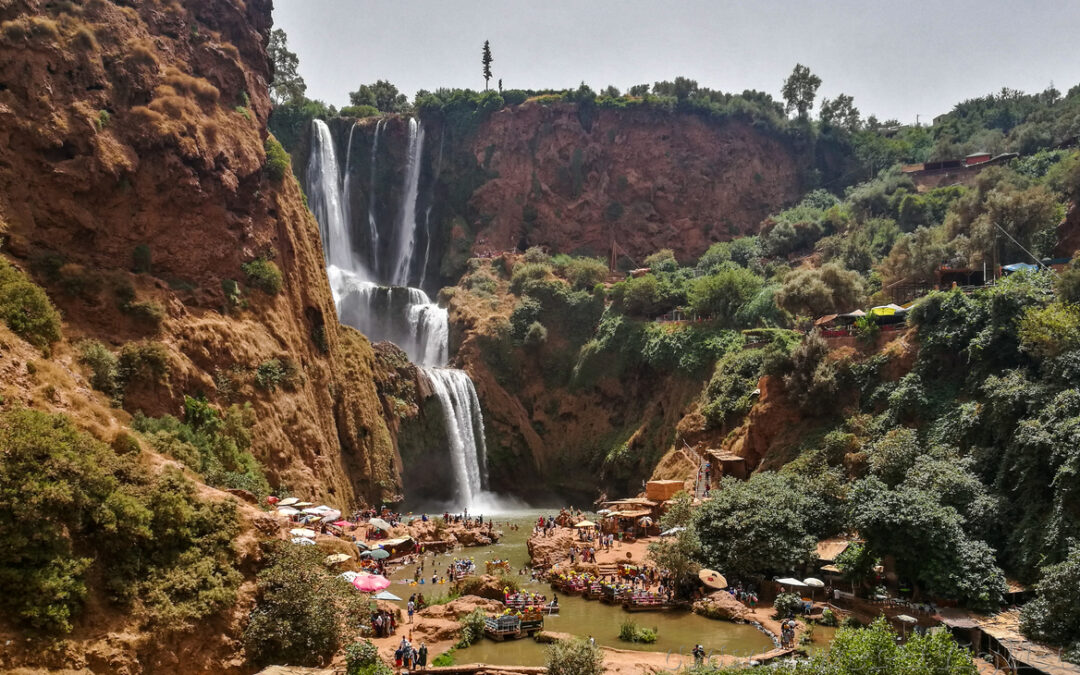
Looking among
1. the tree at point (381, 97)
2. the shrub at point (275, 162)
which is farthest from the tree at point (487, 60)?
the shrub at point (275, 162)

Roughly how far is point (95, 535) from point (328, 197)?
50346mm

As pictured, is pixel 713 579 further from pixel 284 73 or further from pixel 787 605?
pixel 284 73

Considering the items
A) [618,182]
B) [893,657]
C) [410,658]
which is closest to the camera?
[893,657]

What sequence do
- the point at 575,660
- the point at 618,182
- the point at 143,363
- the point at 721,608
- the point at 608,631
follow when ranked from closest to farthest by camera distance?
the point at 575,660 → the point at 608,631 → the point at 721,608 → the point at 143,363 → the point at 618,182

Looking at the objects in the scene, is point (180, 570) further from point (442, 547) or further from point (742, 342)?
point (742, 342)

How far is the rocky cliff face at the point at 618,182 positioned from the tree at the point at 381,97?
14.0 metres

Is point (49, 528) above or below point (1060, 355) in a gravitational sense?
below

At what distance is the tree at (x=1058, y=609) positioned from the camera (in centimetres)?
2061

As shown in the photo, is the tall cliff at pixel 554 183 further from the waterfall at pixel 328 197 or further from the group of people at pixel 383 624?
the group of people at pixel 383 624

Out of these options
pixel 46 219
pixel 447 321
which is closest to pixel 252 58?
pixel 46 219

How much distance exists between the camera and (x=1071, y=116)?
65.4 m

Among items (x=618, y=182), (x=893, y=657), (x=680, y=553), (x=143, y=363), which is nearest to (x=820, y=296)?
(x=680, y=553)

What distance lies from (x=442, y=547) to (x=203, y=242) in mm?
17155

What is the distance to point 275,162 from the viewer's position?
38344mm
